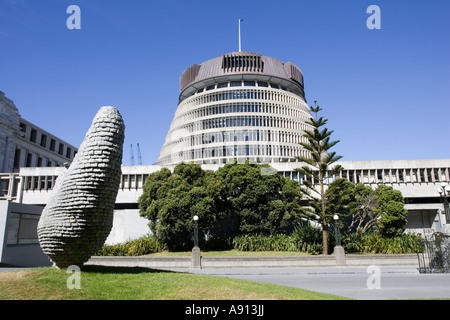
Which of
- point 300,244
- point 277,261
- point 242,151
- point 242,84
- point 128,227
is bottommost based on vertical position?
point 277,261

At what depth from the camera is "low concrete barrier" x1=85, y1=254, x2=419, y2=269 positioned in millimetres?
23031

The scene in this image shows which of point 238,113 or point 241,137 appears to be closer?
point 241,137

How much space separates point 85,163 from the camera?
→ 9328mm

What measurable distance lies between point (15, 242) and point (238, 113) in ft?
146

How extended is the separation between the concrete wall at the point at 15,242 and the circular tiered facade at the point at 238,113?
3568 centimetres

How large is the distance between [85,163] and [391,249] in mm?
26511

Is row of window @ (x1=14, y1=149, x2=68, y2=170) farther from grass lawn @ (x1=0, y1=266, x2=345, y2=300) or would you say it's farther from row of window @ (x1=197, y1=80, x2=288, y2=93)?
grass lawn @ (x1=0, y1=266, x2=345, y2=300)

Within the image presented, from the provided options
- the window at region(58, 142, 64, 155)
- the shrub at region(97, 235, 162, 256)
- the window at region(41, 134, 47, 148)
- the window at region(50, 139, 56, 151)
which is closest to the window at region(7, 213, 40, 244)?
the shrub at region(97, 235, 162, 256)

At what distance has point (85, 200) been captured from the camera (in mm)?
9172

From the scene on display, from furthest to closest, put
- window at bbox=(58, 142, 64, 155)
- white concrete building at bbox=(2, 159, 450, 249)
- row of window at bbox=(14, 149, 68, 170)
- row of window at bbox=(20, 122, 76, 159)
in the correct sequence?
window at bbox=(58, 142, 64, 155) < row of window at bbox=(20, 122, 76, 159) < row of window at bbox=(14, 149, 68, 170) < white concrete building at bbox=(2, 159, 450, 249)

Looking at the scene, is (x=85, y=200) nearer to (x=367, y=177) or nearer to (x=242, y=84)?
(x=367, y=177)

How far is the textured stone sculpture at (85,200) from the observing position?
9.19 metres

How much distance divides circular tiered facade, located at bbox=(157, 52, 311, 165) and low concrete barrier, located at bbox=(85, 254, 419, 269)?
36968 mm

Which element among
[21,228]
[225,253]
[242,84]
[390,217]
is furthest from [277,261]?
[242,84]
